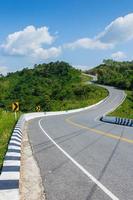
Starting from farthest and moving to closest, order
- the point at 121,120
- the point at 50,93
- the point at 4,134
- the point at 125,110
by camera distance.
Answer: the point at 50,93 < the point at 125,110 < the point at 121,120 < the point at 4,134

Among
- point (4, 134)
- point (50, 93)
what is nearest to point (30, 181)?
point (4, 134)

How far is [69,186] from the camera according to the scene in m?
8.16

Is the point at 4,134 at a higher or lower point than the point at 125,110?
higher

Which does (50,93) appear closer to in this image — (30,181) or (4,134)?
(4,134)

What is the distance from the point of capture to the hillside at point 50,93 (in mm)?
99312


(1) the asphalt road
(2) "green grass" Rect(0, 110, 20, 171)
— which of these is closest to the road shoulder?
(1) the asphalt road

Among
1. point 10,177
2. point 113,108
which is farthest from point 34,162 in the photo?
point 113,108

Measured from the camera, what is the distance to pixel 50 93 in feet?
390

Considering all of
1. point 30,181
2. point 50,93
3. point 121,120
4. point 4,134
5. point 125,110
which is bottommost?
point 125,110

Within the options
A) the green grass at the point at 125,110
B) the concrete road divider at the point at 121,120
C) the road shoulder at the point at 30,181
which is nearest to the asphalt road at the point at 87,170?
the road shoulder at the point at 30,181

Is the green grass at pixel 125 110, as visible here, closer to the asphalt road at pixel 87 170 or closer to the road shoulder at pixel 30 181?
the asphalt road at pixel 87 170

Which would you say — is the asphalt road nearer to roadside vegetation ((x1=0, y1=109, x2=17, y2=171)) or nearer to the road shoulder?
the road shoulder

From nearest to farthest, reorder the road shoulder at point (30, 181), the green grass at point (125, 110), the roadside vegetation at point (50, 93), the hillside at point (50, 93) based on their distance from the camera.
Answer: the road shoulder at point (30, 181) < the green grass at point (125, 110) < the roadside vegetation at point (50, 93) < the hillside at point (50, 93)

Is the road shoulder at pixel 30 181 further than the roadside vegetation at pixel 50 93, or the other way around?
the roadside vegetation at pixel 50 93
